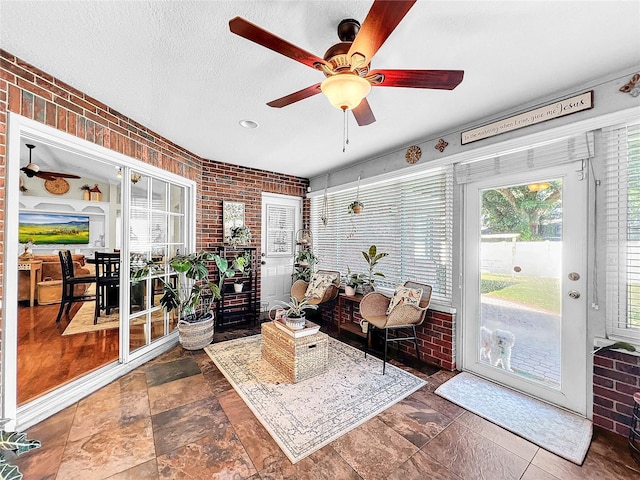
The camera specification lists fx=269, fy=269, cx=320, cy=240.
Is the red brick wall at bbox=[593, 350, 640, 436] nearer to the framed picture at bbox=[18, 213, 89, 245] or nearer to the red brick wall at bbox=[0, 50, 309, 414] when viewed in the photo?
the red brick wall at bbox=[0, 50, 309, 414]

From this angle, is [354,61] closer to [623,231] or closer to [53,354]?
[623,231]

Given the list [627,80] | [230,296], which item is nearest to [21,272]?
[230,296]

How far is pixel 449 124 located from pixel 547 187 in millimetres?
1014

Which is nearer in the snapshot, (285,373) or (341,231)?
(285,373)

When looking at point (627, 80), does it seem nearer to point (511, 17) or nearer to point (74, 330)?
point (511, 17)

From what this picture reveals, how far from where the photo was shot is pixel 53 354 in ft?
9.04

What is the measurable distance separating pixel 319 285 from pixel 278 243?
4.17ft

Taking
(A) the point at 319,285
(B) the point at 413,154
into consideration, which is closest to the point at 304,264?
(A) the point at 319,285

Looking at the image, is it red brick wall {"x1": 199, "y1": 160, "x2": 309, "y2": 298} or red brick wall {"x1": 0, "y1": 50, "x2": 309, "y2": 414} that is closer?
red brick wall {"x1": 0, "y1": 50, "x2": 309, "y2": 414}

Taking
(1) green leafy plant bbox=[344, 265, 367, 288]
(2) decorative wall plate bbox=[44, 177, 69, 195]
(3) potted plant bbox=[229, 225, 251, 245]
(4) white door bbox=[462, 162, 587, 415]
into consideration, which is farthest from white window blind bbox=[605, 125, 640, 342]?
(2) decorative wall plate bbox=[44, 177, 69, 195]

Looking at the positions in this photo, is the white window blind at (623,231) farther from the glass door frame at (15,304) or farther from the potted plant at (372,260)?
the glass door frame at (15,304)

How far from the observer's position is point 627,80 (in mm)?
1804

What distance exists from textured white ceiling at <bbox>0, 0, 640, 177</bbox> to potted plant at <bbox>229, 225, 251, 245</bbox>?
5.66 feet

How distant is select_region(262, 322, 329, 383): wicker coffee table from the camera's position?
2443 millimetres
